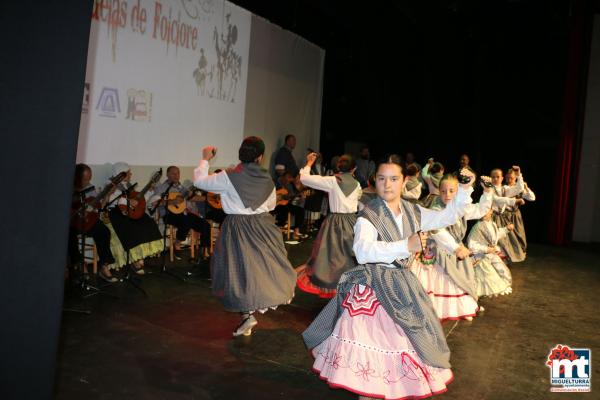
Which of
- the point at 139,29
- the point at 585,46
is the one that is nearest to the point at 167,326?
the point at 139,29

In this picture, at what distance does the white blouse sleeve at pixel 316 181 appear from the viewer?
16.3ft

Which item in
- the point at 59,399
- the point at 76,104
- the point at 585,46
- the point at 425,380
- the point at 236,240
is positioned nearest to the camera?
the point at 76,104

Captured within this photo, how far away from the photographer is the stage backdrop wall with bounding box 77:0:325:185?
231 inches

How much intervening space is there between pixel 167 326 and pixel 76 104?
3474 millimetres

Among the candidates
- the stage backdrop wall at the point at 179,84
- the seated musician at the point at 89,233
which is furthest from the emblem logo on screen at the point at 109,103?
the seated musician at the point at 89,233

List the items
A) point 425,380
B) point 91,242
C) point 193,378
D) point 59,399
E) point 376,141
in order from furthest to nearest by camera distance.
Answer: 1. point 376,141
2. point 91,242
3. point 193,378
4. point 59,399
5. point 425,380

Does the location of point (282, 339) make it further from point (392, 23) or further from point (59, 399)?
point (392, 23)

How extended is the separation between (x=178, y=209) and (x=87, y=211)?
4.54 feet

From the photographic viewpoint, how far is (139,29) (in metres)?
6.27

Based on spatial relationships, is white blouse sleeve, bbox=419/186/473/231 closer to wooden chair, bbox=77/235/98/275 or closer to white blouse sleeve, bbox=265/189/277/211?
white blouse sleeve, bbox=265/189/277/211

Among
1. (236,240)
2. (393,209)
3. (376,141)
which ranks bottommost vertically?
(236,240)

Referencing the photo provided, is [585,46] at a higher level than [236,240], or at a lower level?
higher

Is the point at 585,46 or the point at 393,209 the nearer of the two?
the point at 393,209

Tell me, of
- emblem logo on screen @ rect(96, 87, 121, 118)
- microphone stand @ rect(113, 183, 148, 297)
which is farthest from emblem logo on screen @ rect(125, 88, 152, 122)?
microphone stand @ rect(113, 183, 148, 297)
